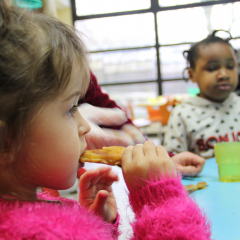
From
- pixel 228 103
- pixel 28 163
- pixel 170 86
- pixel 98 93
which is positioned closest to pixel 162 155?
pixel 28 163

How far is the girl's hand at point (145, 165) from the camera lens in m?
0.57

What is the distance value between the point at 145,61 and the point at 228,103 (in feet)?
14.9

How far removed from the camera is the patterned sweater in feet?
5.08

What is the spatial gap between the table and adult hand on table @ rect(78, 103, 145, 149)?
0.41ft

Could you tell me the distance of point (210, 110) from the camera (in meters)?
1.66

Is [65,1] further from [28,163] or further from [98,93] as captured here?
[28,163]

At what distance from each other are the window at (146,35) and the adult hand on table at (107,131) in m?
4.75

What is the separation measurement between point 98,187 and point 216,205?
34 centimetres

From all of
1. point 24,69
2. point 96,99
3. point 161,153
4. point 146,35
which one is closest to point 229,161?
point 161,153

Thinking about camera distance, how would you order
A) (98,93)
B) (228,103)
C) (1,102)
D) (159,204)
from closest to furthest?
(1,102), (159,204), (98,93), (228,103)

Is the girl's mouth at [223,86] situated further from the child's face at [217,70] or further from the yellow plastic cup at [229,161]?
the yellow plastic cup at [229,161]

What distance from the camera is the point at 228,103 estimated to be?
5.54 ft

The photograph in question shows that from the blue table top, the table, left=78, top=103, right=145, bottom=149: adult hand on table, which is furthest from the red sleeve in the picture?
the blue table top

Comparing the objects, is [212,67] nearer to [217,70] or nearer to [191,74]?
[217,70]
